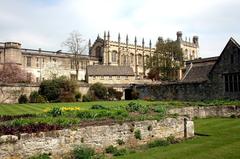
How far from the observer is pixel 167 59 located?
70188 mm

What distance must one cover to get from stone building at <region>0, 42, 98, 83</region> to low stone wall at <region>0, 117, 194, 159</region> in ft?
196

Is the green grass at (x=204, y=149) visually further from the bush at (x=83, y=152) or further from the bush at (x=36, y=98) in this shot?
the bush at (x=36, y=98)

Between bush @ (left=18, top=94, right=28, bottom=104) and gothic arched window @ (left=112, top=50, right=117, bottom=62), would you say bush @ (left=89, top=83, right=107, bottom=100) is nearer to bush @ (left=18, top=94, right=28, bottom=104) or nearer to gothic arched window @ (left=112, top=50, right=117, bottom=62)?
bush @ (left=18, top=94, right=28, bottom=104)

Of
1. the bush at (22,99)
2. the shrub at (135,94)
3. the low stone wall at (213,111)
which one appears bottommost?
the low stone wall at (213,111)

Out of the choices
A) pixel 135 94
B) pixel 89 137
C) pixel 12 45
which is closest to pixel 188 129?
pixel 89 137

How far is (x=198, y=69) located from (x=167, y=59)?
2031cm

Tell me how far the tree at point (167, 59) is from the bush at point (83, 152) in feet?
194

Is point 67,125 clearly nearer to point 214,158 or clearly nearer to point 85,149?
point 85,149

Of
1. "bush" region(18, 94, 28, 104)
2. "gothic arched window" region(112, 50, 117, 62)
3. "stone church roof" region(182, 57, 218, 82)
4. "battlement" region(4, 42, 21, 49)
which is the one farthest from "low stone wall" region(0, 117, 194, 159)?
"gothic arched window" region(112, 50, 117, 62)

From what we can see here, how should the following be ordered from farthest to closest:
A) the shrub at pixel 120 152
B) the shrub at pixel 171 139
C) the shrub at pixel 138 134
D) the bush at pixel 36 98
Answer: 1. the bush at pixel 36 98
2. the shrub at pixel 171 139
3. the shrub at pixel 138 134
4. the shrub at pixel 120 152

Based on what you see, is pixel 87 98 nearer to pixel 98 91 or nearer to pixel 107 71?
pixel 98 91

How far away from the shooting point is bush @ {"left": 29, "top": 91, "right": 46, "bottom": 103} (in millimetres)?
46688

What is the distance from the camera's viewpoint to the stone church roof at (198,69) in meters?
48.3

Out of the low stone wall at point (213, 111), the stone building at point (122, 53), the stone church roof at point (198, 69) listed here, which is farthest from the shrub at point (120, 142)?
the stone building at point (122, 53)
